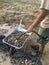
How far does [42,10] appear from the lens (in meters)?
2.79

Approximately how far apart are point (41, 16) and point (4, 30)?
4.32 ft

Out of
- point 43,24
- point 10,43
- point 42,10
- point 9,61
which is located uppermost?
point 42,10

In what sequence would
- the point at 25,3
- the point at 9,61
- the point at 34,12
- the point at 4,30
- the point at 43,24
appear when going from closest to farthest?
the point at 43,24 → the point at 9,61 → the point at 4,30 → the point at 34,12 → the point at 25,3

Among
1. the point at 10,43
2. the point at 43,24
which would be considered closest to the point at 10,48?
the point at 10,43

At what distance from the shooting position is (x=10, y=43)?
3.32m

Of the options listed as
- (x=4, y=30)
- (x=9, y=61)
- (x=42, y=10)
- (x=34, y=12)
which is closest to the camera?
(x=42, y=10)

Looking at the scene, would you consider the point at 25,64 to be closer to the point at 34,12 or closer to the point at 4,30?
the point at 4,30

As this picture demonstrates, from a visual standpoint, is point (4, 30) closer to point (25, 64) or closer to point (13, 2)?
point (25, 64)

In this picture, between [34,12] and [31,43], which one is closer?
[31,43]

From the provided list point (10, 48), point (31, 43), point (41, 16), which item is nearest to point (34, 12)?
point (31, 43)

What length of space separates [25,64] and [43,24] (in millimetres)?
652

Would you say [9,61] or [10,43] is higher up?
[10,43]

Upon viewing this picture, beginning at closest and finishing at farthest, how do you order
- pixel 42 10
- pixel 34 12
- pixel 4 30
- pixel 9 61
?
pixel 42 10 < pixel 9 61 < pixel 4 30 < pixel 34 12

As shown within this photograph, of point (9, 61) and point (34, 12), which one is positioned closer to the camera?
point (9, 61)
